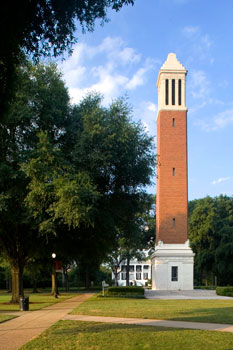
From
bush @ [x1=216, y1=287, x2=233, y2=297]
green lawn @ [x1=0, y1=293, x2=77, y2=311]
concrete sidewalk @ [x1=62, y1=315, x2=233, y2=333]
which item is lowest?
bush @ [x1=216, y1=287, x2=233, y2=297]

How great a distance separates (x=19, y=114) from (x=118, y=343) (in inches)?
623

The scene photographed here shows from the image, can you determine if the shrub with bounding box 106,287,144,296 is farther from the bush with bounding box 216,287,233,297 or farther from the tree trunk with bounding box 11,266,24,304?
the tree trunk with bounding box 11,266,24,304

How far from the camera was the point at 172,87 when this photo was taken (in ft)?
161

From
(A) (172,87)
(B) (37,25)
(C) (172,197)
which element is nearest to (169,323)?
(B) (37,25)

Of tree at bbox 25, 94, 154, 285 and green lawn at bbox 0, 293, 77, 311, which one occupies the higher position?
tree at bbox 25, 94, 154, 285

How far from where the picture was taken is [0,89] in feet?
30.6

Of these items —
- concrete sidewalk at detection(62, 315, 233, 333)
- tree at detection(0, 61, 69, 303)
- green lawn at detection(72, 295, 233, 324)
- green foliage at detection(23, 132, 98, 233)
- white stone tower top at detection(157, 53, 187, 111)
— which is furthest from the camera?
white stone tower top at detection(157, 53, 187, 111)

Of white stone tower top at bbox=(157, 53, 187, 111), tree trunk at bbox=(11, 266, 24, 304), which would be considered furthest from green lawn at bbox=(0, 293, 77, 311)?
white stone tower top at bbox=(157, 53, 187, 111)

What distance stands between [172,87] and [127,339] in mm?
42003

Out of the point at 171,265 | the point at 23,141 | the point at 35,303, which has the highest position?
the point at 23,141

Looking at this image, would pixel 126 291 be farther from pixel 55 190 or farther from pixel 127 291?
pixel 55 190

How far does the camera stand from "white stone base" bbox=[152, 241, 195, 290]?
4494 cm

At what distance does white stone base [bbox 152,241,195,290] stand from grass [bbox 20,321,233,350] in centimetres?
3391

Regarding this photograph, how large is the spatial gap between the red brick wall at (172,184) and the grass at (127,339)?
34236 mm
